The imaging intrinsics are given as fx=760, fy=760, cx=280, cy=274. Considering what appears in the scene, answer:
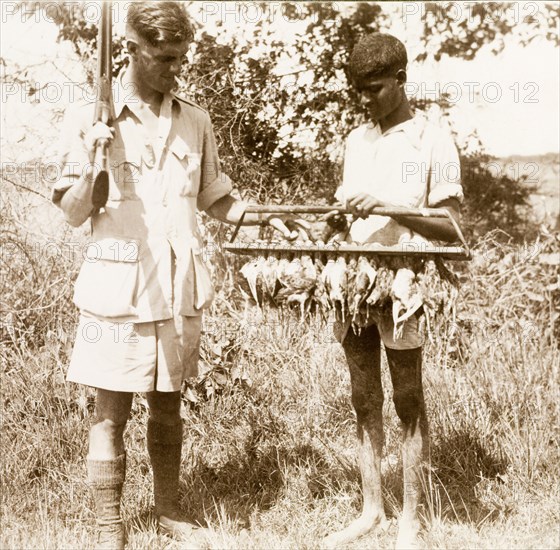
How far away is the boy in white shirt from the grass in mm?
221

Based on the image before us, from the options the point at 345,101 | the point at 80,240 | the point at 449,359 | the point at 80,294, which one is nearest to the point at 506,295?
the point at 449,359

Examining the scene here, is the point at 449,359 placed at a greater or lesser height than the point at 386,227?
lesser

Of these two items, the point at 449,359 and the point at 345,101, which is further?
the point at 345,101

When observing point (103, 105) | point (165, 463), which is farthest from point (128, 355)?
point (103, 105)

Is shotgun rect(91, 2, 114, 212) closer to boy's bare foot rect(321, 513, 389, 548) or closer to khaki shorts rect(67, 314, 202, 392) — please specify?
khaki shorts rect(67, 314, 202, 392)

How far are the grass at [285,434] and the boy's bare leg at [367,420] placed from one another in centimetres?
10

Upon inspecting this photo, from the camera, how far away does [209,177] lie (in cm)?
365

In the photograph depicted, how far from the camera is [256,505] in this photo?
3951 mm

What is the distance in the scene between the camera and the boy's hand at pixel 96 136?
2969 mm

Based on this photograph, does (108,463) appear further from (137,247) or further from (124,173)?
(124,173)

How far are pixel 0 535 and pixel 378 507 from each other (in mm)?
1771

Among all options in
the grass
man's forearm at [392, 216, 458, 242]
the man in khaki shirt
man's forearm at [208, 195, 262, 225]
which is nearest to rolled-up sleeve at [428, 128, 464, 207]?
man's forearm at [392, 216, 458, 242]

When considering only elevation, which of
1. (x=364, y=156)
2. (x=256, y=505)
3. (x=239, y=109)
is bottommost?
(x=256, y=505)

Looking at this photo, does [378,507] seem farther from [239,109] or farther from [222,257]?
[239,109]
